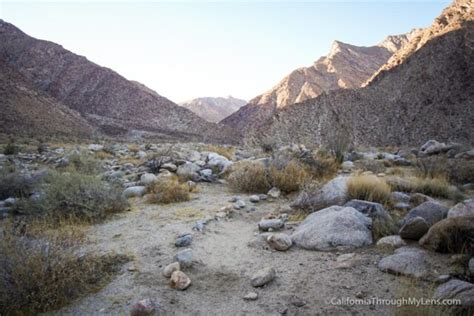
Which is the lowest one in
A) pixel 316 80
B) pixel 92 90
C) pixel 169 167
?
pixel 169 167

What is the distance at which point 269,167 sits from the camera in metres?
6.19

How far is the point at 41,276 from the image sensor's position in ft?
8.14

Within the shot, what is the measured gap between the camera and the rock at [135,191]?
19.1ft

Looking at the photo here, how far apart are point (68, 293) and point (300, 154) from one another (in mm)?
5665

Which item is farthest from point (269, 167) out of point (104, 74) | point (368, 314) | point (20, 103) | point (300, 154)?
point (104, 74)

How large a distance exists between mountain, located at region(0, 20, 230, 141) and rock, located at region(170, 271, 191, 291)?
4193 cm

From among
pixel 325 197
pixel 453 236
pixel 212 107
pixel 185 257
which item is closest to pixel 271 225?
pixel 325 197

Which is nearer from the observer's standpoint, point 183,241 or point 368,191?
point 183,241

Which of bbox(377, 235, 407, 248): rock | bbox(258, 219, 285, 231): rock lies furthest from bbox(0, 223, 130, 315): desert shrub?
bbox(377, 235, 407, 248): rock

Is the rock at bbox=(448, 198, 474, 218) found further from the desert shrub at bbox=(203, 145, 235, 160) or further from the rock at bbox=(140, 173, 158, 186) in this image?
the desert shrub at bbox=(203, 145, 235, 160)

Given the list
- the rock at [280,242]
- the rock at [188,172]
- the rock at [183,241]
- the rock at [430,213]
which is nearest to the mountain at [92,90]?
the rock at [188,172]

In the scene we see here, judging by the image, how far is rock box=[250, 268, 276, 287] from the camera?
266cm

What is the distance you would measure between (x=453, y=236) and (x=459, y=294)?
87 cm

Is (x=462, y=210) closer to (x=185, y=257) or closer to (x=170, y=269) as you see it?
(x=185, y=257)
